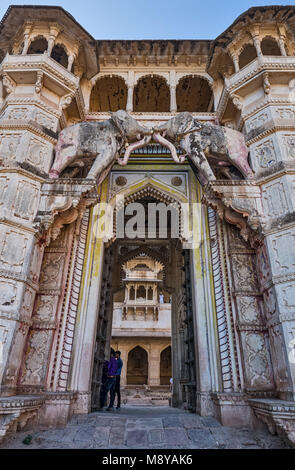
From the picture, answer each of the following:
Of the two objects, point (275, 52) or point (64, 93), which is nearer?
point (64, 93)

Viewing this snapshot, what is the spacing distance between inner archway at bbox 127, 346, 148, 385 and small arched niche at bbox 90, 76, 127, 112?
1860 centimetres

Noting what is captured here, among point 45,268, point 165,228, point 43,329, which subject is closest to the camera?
point 43,329

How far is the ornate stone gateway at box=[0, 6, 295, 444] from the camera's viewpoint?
515cm

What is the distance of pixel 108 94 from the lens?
32.9 ft

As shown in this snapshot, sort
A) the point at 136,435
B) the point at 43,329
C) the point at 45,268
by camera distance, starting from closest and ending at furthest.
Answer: the point at 136,435 → the point at 43,329 → the point at 45,268

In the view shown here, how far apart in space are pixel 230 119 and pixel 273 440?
6.91 meters

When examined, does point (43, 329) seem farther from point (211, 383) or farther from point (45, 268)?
point (211, 383)

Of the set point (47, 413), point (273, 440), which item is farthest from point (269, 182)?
point (47, 413)

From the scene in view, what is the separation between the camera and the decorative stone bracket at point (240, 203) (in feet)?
18.7

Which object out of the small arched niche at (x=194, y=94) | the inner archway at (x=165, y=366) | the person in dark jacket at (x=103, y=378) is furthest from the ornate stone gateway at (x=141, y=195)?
the inner archway at (x=165, y=366)

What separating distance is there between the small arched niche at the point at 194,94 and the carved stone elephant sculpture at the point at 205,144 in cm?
312

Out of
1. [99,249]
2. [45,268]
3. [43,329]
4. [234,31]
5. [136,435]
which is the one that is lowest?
[136,435]

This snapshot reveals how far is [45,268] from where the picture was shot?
251 inches

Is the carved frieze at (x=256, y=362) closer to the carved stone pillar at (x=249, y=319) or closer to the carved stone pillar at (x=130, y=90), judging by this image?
the carved stone pillar at (x=249, y=319)
